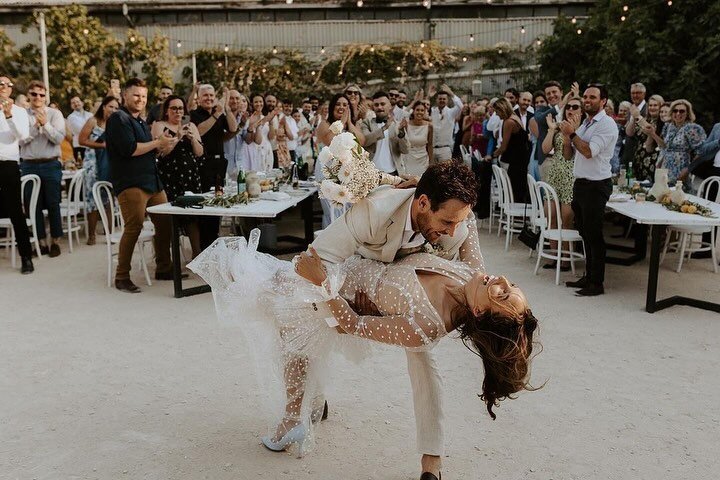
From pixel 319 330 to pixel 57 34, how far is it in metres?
16.1

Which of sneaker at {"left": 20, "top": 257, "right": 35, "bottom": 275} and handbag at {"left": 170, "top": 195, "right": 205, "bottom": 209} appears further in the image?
sneaker at {"left": 20, "top": 257, "right": 35, "bottom": 275}

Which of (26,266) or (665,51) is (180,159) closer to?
(26,266)

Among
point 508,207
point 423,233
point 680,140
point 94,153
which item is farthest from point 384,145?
point 423,233

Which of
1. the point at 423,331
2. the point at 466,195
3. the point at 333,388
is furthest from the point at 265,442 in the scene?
the point at 466,195

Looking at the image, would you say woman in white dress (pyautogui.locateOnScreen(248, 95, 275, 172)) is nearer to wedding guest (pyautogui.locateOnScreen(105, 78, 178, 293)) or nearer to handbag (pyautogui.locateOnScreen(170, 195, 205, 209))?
wedding guest (pyautogui.locateOnScreen(105, 78, 178, 293))

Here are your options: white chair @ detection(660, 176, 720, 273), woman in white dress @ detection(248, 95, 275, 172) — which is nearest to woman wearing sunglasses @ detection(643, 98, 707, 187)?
white chair @ detection(660, 176, 720, 273)

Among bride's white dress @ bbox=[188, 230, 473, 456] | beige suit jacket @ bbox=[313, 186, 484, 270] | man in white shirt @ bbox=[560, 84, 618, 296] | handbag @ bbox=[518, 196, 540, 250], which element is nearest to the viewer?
bride's white dress @ bbox=[188, 230, 473, 456]

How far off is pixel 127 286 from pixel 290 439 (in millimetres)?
3182

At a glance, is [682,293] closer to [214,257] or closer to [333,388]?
[333,388]

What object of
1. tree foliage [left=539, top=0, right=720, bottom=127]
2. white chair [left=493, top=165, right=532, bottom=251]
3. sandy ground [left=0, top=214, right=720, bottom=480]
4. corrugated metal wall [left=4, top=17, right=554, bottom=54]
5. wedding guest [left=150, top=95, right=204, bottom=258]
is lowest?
sandy ground [left=0, top=214, right=720, bottom=480]

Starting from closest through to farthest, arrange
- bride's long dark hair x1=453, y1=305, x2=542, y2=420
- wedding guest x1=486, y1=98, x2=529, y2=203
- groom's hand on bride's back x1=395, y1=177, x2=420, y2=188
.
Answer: bride's long dark hair x1=453, y1=305, x2=542, y2=420 < groom's hand on bride's back x1=395, y1=177, x2=420, y2=188 < wedding guest x1=486, y1=98, x2=529, y2=203

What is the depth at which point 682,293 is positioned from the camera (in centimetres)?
541

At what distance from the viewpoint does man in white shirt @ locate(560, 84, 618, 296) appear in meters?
5.12

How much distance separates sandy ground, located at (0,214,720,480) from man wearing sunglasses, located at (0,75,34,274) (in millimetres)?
1304
